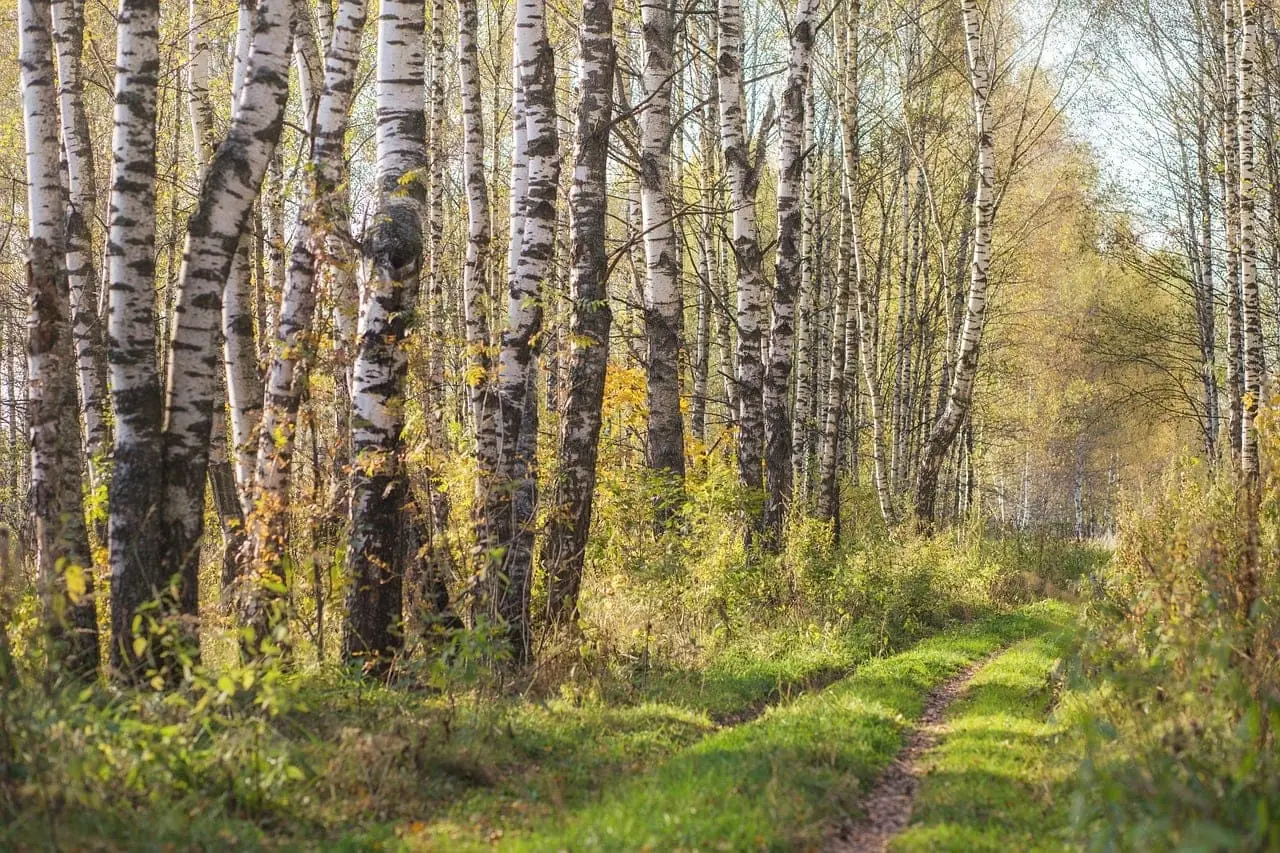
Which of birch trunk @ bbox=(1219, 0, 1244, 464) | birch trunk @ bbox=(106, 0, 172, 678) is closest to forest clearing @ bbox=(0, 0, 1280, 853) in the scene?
birch trunk @ bbox=(106, 0, 172, 678)

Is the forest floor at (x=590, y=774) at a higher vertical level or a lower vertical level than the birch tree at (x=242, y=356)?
lower

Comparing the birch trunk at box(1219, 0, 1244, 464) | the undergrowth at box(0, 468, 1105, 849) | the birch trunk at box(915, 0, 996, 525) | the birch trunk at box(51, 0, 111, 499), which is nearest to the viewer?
the undergrowth at box(0, 468, 1105, 849)

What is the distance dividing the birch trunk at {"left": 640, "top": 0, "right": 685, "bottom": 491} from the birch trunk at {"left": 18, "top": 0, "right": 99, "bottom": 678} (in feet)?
17.6

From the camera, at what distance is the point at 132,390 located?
6.08m

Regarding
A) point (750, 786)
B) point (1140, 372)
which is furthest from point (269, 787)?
point (1140, 372)

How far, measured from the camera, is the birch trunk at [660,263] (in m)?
11.2

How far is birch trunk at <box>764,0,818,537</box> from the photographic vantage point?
40.9 ft

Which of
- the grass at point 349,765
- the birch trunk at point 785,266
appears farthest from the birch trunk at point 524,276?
the birch trunk at point 785,266

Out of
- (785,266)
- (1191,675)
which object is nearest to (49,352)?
(1191,675)

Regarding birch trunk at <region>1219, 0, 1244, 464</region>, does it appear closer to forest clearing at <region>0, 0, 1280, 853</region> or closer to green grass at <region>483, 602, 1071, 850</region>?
forest clearing at <region>0, 0, 1280, 853</region>

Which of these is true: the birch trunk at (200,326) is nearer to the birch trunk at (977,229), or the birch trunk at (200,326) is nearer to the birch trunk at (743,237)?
the birch trunk at (743,237)

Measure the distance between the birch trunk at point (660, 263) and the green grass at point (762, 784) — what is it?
4451mm

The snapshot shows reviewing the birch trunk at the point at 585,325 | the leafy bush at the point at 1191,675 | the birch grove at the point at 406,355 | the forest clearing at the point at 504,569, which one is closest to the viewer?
the leafy bush at the point at 1191,675

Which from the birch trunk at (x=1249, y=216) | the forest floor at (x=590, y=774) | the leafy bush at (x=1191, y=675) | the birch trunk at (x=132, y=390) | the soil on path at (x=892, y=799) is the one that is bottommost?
the soil on path at (x=892, y=799)
